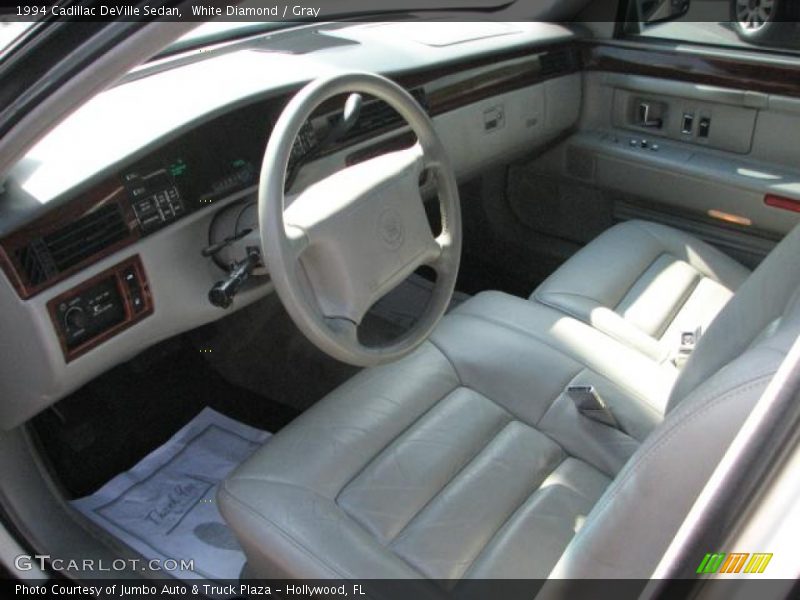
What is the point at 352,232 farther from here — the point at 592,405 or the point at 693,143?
the point at 693,143

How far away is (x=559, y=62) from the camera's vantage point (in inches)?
89.5

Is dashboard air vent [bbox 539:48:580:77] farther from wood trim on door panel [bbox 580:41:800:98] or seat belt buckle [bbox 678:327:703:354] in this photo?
seat belt buckle [bbox 678:327:703:354]

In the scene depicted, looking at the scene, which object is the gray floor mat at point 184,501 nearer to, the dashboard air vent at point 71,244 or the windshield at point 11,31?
the dashboard air vent at point 71,244

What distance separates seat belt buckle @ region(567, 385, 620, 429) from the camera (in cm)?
139

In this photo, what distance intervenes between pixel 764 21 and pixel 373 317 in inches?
48.9

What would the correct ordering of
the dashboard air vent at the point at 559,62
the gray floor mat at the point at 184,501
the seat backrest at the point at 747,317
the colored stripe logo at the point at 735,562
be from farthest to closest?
the dashboard air vent at the point at 559,62, the gray floor mat at the point at 184,501, the seat backrest at the point at 747,317, the colored stripe logo at the point at 735,562

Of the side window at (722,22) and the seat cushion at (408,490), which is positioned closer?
Answer: the seat cushion at (408,490)

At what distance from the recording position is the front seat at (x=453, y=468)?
1149 mm

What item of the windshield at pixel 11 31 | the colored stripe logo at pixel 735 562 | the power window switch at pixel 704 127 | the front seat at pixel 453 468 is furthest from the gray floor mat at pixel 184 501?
the power window switch at pixel 704 127

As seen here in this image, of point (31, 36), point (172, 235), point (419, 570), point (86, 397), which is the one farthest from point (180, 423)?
point (31, 36)

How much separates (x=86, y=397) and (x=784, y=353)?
1.43 meters


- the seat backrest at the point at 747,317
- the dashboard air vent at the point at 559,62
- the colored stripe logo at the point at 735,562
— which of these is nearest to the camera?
the colored stripe logo at the point at 735,562

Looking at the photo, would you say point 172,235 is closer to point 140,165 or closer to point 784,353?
point 140,165

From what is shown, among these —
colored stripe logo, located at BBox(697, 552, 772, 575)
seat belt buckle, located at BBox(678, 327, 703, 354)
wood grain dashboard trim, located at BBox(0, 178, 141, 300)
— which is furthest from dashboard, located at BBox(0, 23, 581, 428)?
colored stripe logo, located at BBox(697, 552, 772, 575)
